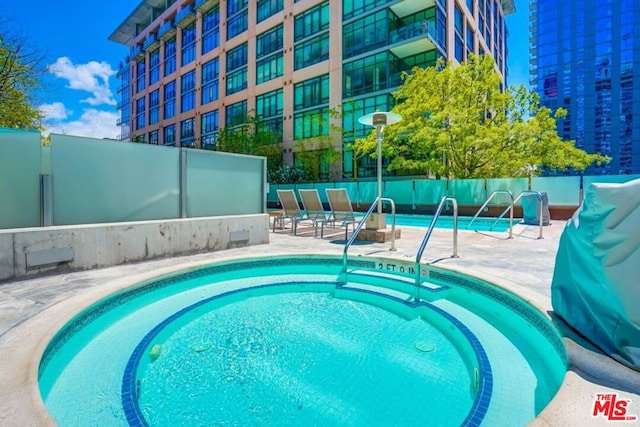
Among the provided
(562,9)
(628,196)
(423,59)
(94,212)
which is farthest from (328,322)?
(562,9)

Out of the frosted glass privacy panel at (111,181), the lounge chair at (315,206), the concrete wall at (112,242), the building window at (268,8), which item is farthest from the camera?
the building window at (268,8)

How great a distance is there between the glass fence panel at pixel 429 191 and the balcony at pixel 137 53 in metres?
44.6

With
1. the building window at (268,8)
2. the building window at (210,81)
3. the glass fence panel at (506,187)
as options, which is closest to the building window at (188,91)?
the building window at (210,81)

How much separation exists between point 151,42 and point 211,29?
13138 mm

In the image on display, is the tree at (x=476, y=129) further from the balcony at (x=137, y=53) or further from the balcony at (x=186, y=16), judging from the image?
the balcony at (x=137, y=53)

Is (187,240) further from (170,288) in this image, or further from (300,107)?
(300,107)

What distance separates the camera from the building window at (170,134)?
39.2 metres

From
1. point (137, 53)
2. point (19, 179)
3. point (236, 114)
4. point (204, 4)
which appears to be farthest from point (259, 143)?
point (137, 53)

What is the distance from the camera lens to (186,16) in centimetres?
3566

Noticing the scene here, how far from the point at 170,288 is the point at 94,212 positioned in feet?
5.54

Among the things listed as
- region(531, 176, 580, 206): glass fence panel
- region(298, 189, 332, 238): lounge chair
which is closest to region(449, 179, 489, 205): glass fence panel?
region(531, 176, 580, 206): glass fence panel

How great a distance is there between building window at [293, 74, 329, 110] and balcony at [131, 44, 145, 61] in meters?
30.6

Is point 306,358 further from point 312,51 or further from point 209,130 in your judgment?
point 209,130

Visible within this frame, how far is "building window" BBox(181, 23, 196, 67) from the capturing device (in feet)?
120
